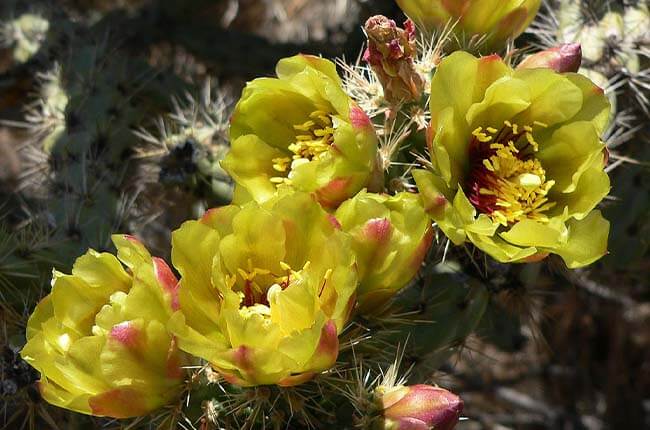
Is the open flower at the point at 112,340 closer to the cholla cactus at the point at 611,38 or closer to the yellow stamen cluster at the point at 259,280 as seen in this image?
the yellow stamen cluster at the point at 259,280

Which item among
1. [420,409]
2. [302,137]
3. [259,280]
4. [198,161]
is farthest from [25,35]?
[420,409]

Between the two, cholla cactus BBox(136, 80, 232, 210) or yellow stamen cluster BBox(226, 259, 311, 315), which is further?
cholla cactus BBox(136, 80, 232, 210)

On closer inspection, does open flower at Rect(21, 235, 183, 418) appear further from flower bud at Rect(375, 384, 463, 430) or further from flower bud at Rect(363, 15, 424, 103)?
flower bud at Rect(363, 15, 424, 103)

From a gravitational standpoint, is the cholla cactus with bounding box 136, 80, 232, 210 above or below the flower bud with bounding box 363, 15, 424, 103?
below

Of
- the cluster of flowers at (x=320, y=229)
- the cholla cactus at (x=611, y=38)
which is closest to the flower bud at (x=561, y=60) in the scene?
the cluster of flowers at (x=320, y=229)

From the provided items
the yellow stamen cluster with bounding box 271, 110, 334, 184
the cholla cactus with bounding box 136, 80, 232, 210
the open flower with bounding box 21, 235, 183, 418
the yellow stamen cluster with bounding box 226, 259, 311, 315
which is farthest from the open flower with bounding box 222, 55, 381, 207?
the cholla cactus with bounding box 136, 80, 232, 210

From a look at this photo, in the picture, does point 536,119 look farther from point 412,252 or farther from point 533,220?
point 412,252
